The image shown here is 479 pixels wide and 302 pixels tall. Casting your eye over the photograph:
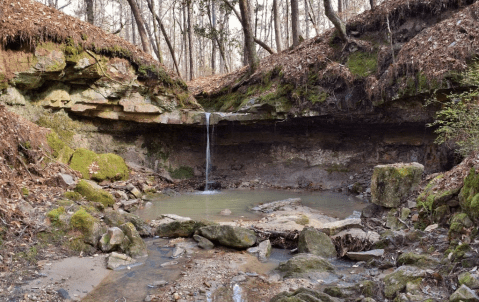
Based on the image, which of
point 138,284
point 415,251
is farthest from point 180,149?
point 415,251

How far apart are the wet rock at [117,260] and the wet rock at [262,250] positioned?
1.89 meters

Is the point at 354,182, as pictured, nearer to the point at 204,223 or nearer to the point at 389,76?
the point at 389,76

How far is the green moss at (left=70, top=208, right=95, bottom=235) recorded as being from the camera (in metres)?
5.12

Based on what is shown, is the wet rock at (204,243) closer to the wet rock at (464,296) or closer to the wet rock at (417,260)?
the wet rock at (417,260)

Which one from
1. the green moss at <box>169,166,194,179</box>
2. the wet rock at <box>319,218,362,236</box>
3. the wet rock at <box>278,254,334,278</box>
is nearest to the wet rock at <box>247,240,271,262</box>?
the wet rock at <box>278,254,334,278</box>

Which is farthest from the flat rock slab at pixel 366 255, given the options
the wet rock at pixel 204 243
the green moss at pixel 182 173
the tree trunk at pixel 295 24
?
the tree trunk at pixel 295 24

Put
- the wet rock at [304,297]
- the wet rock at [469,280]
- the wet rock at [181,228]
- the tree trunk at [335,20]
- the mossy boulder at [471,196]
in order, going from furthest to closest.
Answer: the tree trunk at [335,20], the wet rock at [181,228], the mossy boulder at [471,196], the wet rock at [304,297], the wet rock at [469,280]

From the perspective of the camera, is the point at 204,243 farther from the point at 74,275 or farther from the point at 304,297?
the point at 304,297

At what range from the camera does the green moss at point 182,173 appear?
43.0 ft

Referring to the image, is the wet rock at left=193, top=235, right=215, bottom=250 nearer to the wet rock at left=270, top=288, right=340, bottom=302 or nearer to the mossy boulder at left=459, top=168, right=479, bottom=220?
the wet rock at left=270, top=288, right=340, bottom=302

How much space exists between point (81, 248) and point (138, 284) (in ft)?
4.37

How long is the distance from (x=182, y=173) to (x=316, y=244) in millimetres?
8809

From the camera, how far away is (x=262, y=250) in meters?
5.37

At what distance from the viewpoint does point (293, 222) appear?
6.86 meters
